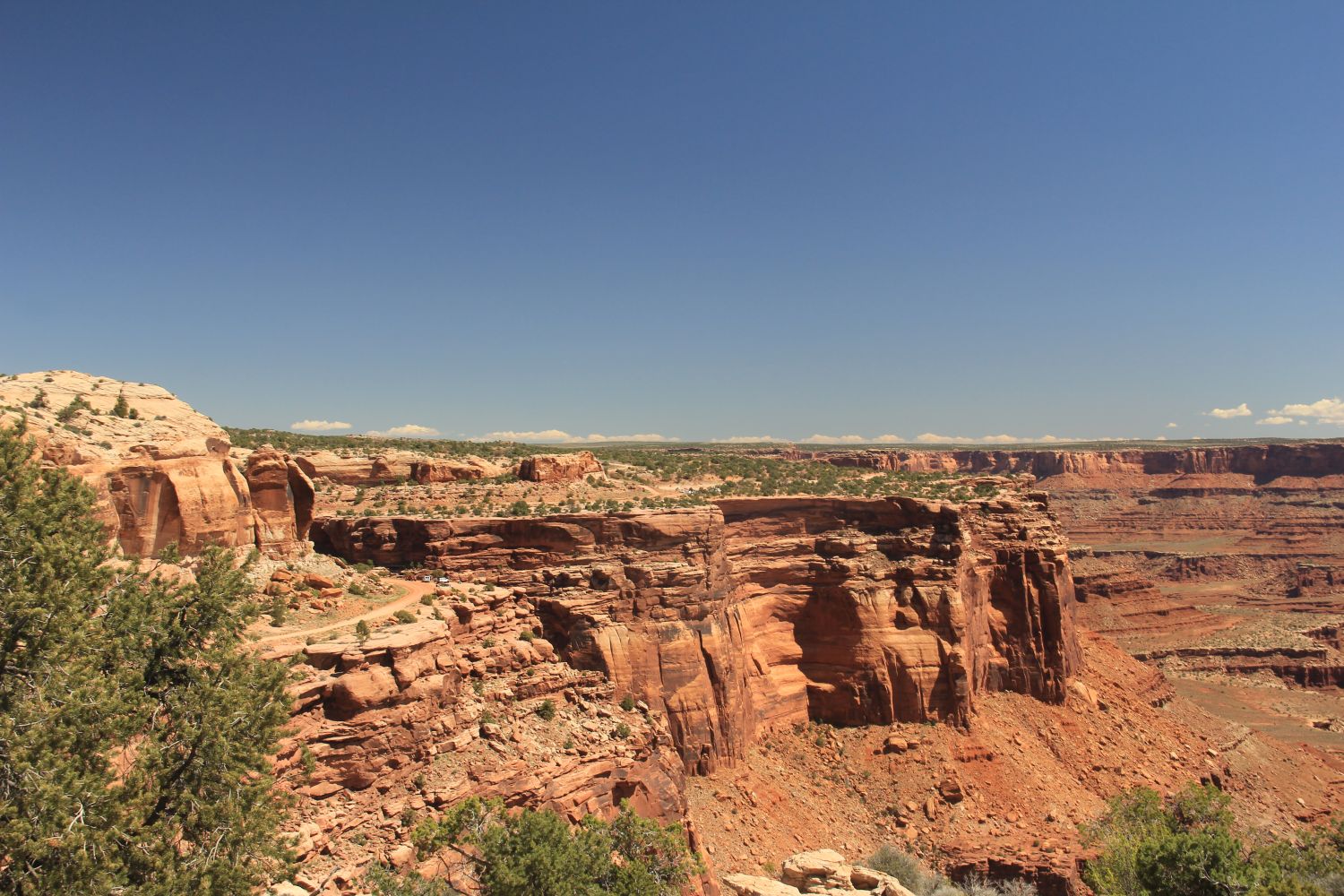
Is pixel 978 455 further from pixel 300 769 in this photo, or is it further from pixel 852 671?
pixel 300 769

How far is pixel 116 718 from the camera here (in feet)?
38.7

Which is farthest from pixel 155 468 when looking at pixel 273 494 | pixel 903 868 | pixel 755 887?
pixel 903 868

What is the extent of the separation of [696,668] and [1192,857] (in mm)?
16392

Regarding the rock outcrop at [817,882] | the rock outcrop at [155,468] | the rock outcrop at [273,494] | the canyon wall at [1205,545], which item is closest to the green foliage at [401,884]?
the rock outcrop at [155,468]

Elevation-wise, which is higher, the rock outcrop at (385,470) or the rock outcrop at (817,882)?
the rock outcrop at (385,470)

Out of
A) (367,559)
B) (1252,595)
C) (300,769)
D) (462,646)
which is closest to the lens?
(300,769)

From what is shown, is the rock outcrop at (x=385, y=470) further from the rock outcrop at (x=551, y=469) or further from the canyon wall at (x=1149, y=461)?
the canyon wall at (x=1149, y=461)

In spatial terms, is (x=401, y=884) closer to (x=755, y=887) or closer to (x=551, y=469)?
(x=755, y=887)

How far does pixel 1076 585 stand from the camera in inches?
2709

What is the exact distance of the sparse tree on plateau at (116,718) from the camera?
10609 mm

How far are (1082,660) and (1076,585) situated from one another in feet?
102

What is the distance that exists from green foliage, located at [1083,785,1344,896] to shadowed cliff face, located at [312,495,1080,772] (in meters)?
8.16

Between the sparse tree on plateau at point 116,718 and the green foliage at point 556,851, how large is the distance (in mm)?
4266

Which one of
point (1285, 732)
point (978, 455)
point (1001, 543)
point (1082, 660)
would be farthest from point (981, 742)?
point (978, 455)
